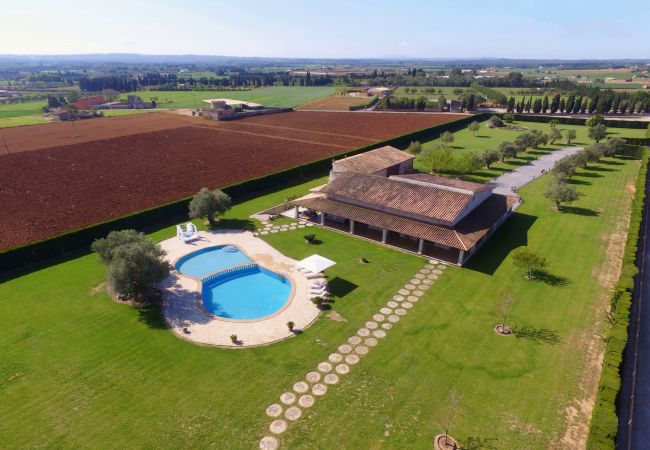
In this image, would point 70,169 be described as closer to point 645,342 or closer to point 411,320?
point 411,320

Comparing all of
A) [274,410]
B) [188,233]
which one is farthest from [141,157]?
[274,410]

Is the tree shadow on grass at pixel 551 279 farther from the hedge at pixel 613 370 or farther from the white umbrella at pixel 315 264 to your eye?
the white umbrella at pixel 315 264

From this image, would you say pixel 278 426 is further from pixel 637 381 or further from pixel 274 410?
pixel 637 381

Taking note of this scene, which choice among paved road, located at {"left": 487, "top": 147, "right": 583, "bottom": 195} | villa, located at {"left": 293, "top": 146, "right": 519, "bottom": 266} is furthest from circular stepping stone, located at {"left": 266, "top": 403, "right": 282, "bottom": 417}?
paved road, located at {"left": 487, "top": 147, "right": 583, "bottom": 195}

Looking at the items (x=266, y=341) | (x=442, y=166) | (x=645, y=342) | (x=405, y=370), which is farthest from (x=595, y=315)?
(x=442, y=166)

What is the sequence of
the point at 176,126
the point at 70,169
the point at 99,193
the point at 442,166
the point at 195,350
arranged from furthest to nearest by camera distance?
the point at 176,126
the point at 70,169
the point at 442,166
the point at 99,193
the point at 195,350

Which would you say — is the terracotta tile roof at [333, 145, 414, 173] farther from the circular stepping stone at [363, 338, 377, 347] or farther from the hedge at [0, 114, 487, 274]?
the circular stepping stone at [363, 338, 377, 347]

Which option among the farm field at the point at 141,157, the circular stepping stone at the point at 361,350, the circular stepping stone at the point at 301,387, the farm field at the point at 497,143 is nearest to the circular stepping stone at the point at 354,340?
the circular stepping stone at the point at 361,350
